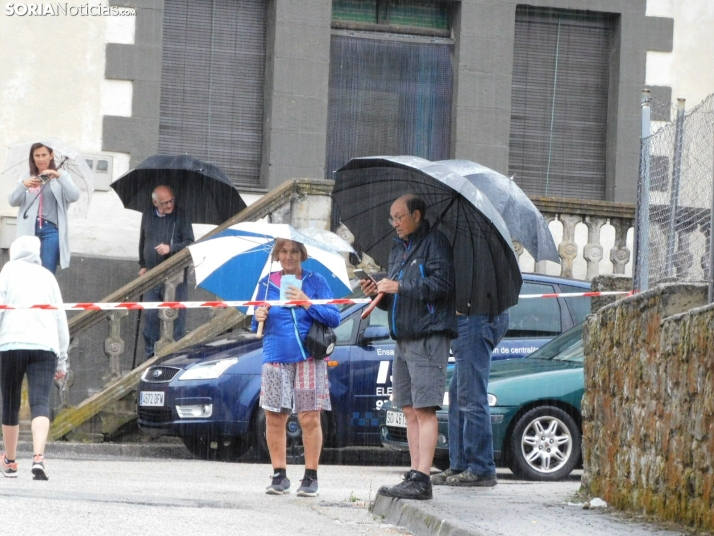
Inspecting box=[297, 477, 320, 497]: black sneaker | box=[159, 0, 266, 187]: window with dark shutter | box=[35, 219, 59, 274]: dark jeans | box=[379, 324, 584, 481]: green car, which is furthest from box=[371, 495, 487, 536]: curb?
box=[159, 0, 266, 187]: window with dark shutter

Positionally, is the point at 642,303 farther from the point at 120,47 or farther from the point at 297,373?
the point at 120,47

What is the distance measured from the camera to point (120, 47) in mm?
18312

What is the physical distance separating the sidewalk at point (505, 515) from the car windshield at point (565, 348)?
3079 mm

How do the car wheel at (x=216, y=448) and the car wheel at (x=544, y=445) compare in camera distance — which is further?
the car wheel at (x=216, y=448)

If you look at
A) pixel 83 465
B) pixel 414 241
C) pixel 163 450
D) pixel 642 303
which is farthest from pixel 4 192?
pixel 642 303

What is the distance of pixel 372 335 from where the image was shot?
45.1ft

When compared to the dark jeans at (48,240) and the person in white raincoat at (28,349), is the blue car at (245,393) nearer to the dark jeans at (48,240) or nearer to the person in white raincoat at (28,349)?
the dark jeans at (48,240)

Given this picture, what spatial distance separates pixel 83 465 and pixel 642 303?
589 cm

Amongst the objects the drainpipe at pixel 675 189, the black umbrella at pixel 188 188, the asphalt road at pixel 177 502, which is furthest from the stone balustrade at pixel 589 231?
the drainpipe at pixel 675 189

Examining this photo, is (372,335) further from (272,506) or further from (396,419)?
(272,506)

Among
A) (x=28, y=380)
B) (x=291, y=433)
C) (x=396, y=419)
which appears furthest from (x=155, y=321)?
(x=28, y=380)

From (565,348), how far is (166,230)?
519 cm

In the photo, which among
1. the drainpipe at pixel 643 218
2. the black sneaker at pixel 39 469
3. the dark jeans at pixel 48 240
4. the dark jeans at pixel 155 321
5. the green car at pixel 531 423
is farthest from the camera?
the dark jeans at pixel 155 321

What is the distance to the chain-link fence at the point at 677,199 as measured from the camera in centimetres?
845
